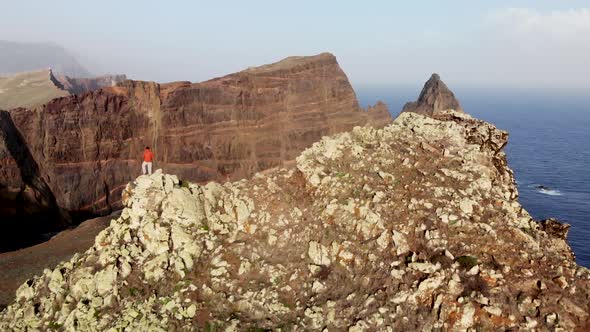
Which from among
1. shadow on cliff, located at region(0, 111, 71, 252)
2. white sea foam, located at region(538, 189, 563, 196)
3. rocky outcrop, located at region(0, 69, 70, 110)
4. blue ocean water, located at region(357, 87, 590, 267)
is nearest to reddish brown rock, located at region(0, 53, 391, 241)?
shadow on cliff, located at region(0, 111, 71, 252)

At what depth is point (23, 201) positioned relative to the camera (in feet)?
147

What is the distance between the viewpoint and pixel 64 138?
49.9m

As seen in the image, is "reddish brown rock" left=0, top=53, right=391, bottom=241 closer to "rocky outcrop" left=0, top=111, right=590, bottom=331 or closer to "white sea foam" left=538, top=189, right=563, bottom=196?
"rocky outcrop" left=0, top=111, right=590, bottom=331

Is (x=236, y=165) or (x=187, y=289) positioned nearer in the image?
(x=187, y=289)

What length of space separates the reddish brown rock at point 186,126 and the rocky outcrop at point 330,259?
3979 cm

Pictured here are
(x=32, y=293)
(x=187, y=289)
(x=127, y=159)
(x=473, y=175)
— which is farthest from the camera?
(x=127, y=159)

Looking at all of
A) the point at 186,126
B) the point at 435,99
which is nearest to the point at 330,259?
the point at 186,126

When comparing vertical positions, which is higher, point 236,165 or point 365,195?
Result: point 365,195

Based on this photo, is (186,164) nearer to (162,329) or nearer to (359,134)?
(359,134)

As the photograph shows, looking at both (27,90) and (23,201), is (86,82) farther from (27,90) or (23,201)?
(23,201)

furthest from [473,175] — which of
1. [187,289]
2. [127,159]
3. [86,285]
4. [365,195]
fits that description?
[127,159]

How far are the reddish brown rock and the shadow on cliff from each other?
3.97ft

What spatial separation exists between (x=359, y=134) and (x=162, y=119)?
41.4 meters

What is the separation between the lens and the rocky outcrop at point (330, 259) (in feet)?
34.2
